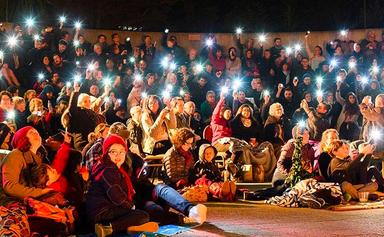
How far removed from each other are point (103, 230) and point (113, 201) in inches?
14.0

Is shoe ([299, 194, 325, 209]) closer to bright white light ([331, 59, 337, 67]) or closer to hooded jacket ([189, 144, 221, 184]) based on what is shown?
hooded jacket ([189, 144, 221, 184])

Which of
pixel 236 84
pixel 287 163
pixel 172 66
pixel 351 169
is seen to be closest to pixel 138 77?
pixel 172 66

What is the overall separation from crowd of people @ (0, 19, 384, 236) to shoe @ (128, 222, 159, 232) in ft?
0.05

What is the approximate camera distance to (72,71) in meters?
14.8

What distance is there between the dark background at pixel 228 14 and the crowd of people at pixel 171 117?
754 cm

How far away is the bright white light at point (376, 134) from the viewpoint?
1312cm

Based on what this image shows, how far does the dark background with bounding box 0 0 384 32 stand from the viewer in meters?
24.9

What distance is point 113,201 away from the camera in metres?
7.37

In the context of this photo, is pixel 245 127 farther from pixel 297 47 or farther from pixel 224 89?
pixel 297 47

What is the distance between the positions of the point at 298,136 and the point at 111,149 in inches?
186

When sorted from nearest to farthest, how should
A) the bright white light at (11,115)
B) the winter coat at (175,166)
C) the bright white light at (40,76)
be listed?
the winter coat at (175,166), the bright white light at (11,115), the bright white light at (40,76)

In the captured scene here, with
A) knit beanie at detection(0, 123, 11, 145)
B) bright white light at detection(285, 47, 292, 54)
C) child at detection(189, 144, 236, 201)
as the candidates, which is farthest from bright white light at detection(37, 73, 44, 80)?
bright white light at detection(285, 47, 292, 54)

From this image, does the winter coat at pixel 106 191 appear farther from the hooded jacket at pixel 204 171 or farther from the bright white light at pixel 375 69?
the bright white light at pixel 375 69

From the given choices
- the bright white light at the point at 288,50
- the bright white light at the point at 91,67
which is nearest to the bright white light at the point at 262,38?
the bright white light at the point at 288,50
